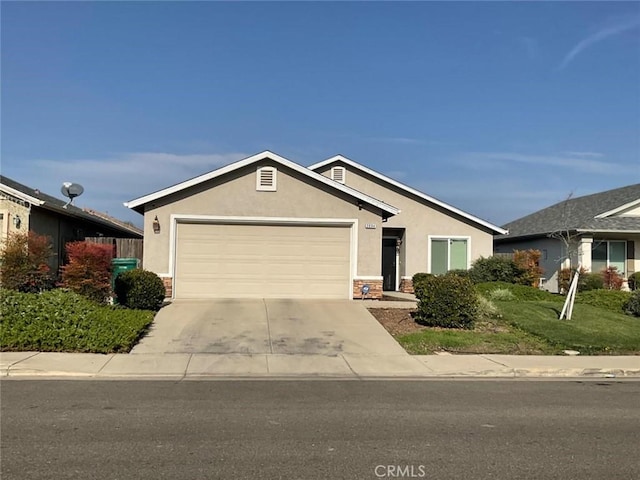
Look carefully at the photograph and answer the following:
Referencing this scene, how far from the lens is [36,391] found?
8453mm

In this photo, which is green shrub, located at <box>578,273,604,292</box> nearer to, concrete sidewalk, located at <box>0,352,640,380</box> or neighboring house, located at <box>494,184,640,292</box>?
neighboring house, located at <box>494,184,640,292</box>

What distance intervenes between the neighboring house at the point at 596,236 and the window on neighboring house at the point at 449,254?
3579 millimetres

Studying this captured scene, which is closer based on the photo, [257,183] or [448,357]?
[448,357]

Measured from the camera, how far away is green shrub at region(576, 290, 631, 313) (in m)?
19.0

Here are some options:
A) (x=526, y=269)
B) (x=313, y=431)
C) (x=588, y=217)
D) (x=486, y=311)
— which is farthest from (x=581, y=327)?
(x=588, y=217)

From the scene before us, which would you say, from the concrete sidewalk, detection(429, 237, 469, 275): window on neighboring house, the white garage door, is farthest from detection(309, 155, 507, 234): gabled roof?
the concrete sidewalk

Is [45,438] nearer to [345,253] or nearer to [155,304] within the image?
[155,304]

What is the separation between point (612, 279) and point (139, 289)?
62.8 feet

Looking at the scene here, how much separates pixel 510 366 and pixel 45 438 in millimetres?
8162

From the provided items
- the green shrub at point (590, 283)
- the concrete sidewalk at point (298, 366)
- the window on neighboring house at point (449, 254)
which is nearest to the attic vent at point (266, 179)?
the concrete sidewalk at point (298, 366)

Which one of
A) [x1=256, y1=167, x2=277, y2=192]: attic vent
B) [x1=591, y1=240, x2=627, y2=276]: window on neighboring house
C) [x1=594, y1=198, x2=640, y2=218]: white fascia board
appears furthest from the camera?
[x1=594, y1=198, x2=640, y2=218]: white fascia board

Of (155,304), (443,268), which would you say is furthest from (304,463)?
(443,268)

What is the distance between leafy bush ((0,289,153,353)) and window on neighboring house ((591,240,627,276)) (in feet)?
67.9

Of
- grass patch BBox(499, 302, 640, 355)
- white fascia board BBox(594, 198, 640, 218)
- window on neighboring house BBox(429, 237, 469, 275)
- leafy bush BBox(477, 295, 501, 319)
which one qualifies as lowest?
grass patch BBox(499, 302, 640, 355)
